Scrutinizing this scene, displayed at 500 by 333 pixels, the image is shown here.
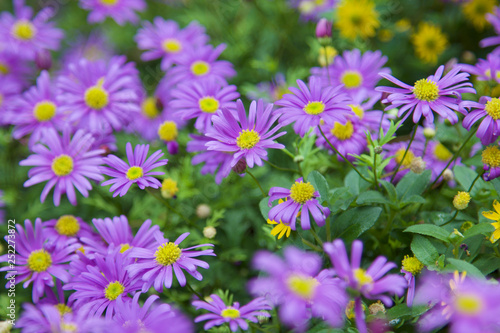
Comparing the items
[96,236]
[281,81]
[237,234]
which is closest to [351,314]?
[237,234]

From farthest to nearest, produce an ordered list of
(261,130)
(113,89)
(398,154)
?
(113,89) → (398,154) → (261,130)

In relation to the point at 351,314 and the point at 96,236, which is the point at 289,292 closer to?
the point at 351,314

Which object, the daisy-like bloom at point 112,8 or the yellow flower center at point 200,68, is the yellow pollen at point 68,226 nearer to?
the yellow flower center at point 200,68

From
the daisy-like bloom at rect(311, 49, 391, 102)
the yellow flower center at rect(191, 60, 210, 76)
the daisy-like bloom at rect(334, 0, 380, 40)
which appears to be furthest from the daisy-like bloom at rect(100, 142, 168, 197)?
the daisy-like bloom at rect(334, 0, 380, 40)

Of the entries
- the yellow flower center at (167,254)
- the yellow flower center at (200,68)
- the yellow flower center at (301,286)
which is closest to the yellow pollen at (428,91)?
the yellow flower center at (301,286)

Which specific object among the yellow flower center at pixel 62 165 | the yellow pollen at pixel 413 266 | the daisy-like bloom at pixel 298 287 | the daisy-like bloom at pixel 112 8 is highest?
the daisy-like bloom at pixel 112 8

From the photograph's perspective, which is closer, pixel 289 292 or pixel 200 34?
pixel 289 292

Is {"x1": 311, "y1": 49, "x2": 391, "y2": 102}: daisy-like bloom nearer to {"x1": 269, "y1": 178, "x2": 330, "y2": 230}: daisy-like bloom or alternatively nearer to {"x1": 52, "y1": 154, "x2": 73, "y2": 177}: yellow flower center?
{"x1": 269, "y1": 178, "x2": 330, "y2": 230}: daisy-like bloom
